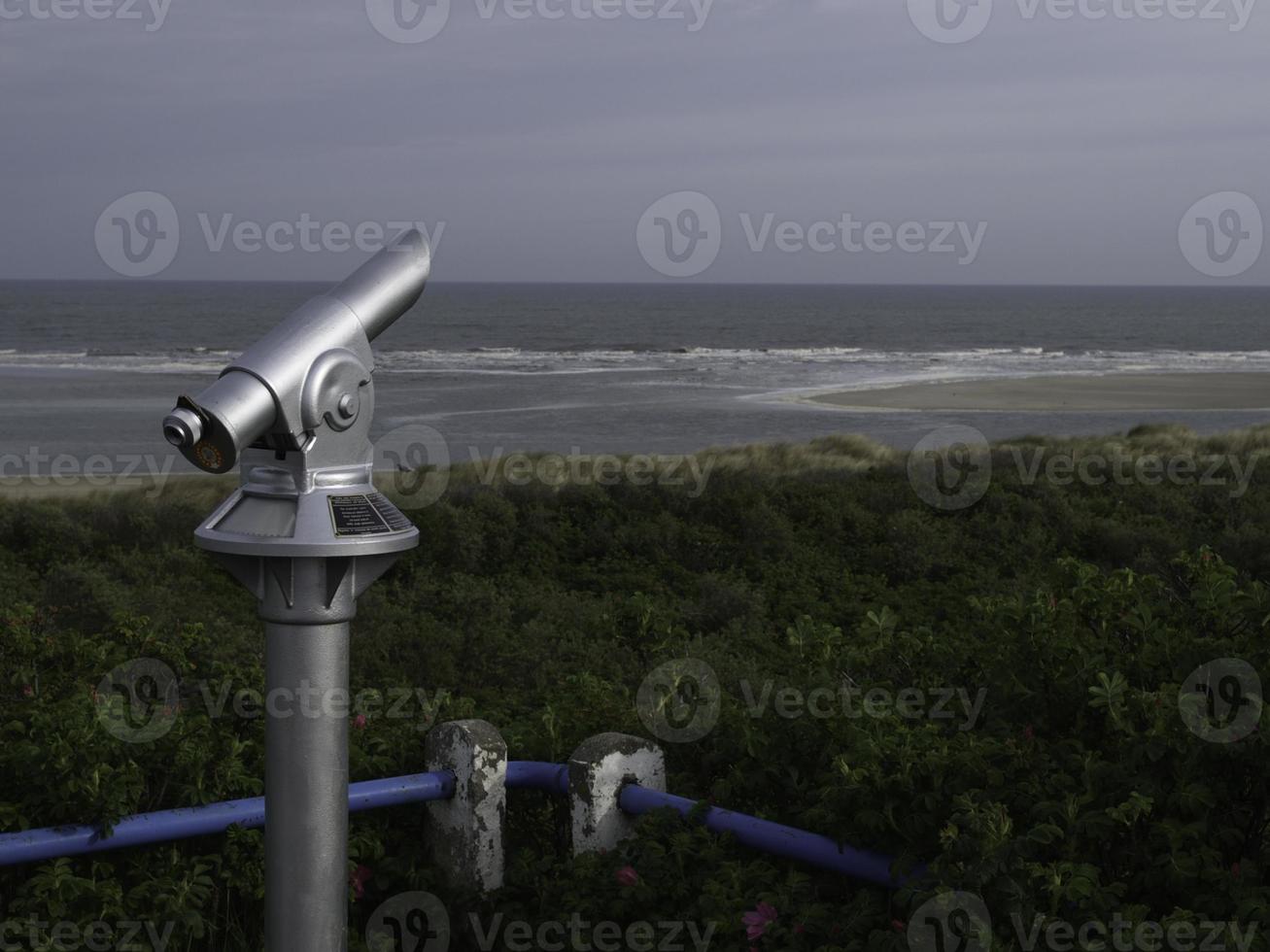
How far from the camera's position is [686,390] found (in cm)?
4325

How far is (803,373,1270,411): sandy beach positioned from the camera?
1569 inches

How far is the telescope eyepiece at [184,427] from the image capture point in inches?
81.2

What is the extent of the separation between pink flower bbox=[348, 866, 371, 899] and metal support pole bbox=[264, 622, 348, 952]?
110cm
